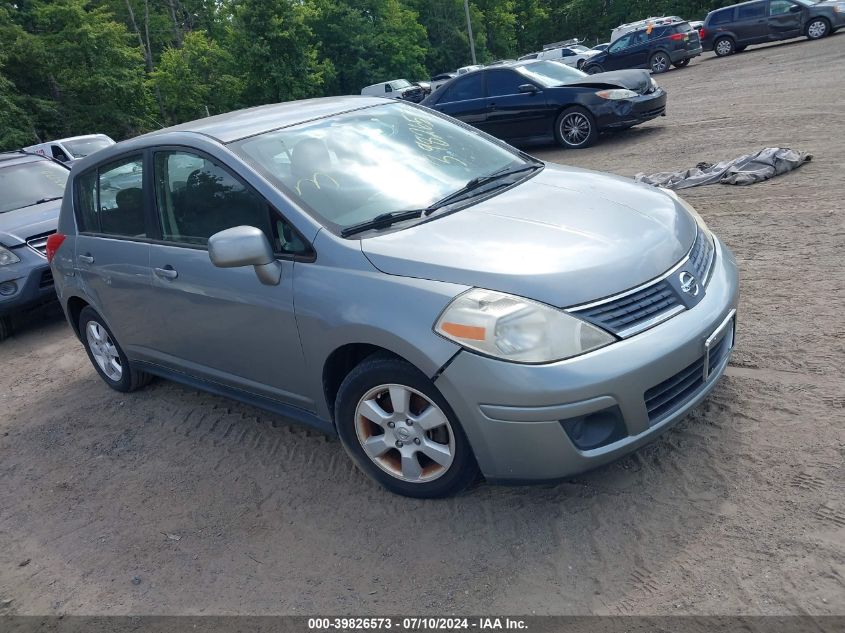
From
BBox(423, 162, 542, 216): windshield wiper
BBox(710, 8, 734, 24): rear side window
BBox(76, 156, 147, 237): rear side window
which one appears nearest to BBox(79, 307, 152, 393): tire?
BBox(76, 156, 147, 237): rear side window

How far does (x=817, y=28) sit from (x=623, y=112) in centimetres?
1584

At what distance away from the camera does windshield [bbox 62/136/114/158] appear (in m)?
17.0

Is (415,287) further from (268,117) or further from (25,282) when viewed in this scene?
(25,282)

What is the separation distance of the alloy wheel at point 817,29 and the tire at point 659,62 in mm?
4191

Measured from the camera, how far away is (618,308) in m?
2.96

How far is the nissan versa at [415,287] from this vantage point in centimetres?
288

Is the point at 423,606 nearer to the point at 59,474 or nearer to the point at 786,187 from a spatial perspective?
the point at 59,474

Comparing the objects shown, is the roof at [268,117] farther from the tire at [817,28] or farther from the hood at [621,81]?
the tire at [817,28]

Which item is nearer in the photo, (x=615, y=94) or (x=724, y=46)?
(x=615, y=94)

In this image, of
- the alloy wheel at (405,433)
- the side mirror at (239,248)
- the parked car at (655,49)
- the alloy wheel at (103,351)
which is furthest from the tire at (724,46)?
the alloy wheel at (405,433)

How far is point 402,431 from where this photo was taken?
127 inches

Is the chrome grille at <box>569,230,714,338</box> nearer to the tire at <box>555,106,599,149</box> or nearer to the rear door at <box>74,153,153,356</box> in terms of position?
the rear door at <box>74,153,153,356</box>

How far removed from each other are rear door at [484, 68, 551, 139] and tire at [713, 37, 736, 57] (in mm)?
16330

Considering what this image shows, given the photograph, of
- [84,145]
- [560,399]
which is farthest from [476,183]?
[84,145]
